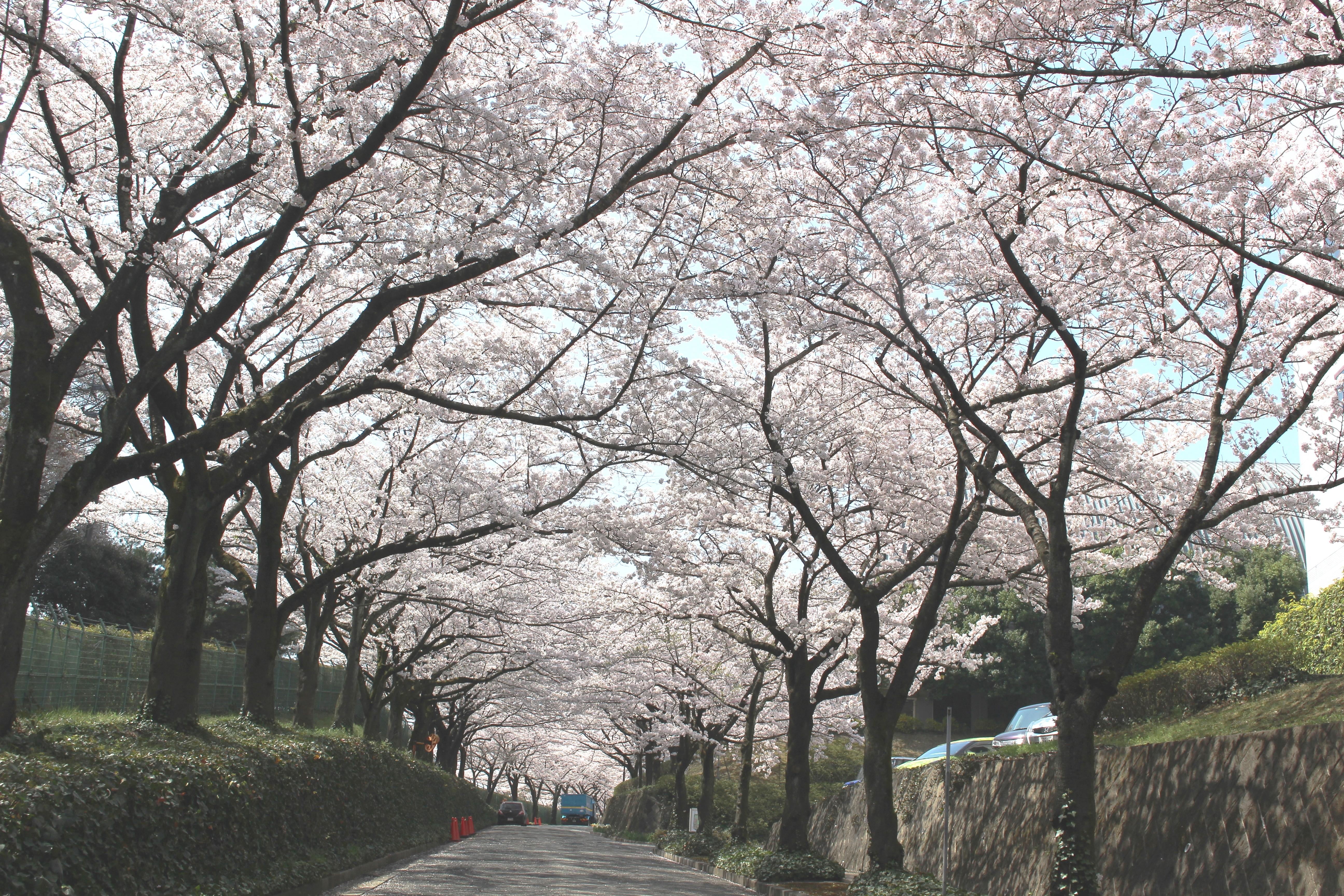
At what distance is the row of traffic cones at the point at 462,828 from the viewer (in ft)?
91.0

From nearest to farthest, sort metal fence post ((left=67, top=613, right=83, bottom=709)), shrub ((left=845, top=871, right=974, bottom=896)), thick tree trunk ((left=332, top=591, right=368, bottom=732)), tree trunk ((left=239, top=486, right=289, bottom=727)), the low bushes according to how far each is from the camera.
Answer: shrub ((left=845, top=871, right=974, bottom=896)), tree trunk ((left=239, top=486, right=289, bottom=727)), metal fence post ((left=67, top=613, right=83, bottom=709)), thick tree trunk ((left=332, top=591, right=368, bottom=732)), the low bushes

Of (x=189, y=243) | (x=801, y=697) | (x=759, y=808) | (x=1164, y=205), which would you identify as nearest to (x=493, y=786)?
(x=759, y=808)

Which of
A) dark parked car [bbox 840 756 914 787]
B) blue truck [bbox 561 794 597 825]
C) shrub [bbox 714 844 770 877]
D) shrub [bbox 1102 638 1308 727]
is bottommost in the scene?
blue truck [bbox 561 794 597 825]

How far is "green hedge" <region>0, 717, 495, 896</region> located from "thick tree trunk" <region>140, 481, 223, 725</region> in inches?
15.1

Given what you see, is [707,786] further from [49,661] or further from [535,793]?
[535,793]

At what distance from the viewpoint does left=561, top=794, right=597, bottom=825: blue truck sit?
226ft

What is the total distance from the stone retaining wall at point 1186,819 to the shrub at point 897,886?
1.29m

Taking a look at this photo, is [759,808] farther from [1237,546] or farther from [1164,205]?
[1164,205]

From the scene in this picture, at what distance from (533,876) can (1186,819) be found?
10130 mm

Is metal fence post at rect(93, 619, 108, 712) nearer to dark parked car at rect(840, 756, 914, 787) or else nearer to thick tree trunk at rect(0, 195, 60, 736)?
thick tree trunk at rect(0, 195, 60, 736)

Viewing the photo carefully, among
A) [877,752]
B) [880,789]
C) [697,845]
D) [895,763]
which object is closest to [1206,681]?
[877,752]

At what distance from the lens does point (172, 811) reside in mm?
7398

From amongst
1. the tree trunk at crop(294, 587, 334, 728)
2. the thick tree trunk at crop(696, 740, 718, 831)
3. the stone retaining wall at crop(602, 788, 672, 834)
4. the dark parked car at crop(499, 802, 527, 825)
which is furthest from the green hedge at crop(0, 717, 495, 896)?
the dark parked car at crop(499, 802, 527, 825)

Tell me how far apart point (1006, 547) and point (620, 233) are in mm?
8469
